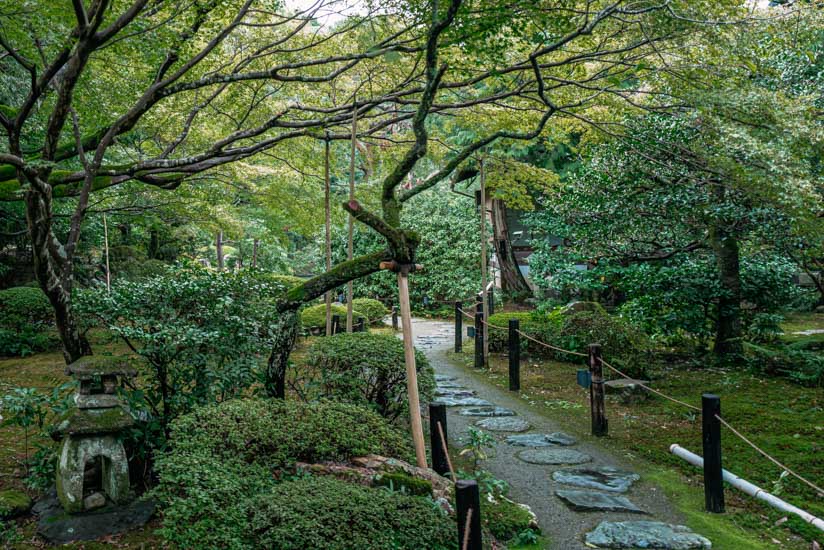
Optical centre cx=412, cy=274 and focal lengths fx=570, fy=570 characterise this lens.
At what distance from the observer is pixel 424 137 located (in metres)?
5.19

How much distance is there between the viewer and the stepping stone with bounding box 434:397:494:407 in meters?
8.04

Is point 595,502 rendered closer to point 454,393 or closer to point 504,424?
point 504,424

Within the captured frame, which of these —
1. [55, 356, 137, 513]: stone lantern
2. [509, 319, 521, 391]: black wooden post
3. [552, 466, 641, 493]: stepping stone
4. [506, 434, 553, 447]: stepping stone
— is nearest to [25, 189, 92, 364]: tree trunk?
[55, 356, 137, 513]: stone lantern

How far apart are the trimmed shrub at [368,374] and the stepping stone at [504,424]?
51.4 inches

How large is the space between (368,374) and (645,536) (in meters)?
3.13

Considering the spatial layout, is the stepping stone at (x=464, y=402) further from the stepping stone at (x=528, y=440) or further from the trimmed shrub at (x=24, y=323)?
the trimmed shrub at (x=24, y=323)

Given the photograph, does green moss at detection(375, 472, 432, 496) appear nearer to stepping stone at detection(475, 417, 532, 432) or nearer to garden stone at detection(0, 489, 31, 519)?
garden stone at detection(0, 489, 31, 519)

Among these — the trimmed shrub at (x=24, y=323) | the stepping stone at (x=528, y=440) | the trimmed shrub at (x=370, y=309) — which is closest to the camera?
the stepping stone at (x=528, y=440)

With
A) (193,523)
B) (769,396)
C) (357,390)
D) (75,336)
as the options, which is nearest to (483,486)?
(357,390)

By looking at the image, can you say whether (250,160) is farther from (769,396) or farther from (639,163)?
(769,396)

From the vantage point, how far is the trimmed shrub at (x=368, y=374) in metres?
6.02

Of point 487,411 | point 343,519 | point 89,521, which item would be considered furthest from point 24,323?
point 343,519

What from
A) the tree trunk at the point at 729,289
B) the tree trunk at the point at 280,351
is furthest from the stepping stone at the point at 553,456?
the tree trunk at the point at 729,289

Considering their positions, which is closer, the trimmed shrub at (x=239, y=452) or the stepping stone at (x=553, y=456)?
the trimmed shrub at (x=239, y=452)
